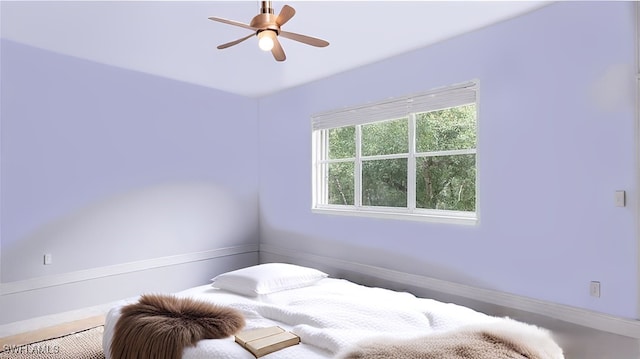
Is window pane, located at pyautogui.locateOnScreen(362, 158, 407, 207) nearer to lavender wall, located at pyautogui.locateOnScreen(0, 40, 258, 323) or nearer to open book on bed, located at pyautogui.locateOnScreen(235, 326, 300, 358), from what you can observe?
lavender wall, located at pyautogui.locateOnScreen(0, 40, 258, 323)

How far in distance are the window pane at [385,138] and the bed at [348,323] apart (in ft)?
4.21

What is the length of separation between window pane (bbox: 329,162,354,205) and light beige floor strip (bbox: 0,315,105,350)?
8.01 feet

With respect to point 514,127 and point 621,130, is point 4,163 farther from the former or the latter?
point 621,130

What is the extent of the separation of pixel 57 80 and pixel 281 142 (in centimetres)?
220

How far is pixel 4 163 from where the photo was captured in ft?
10.4

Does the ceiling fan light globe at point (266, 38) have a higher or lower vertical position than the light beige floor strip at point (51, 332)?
higher

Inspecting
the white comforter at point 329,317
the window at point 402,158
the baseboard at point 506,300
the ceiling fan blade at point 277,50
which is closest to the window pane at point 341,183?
the window at point 402,158

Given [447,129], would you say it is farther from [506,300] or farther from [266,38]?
[266,38]

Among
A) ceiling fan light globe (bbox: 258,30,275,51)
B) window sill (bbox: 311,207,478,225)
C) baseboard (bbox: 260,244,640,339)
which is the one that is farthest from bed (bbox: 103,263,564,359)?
ceiling fan light globe (bbox: 258,30,275,51)

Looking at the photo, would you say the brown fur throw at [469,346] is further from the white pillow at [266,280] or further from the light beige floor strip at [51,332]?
the light beige floor strip at [51,332]

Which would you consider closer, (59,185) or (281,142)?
(59,185)

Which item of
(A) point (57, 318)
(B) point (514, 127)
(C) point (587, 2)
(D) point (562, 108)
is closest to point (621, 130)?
(D) point (562, 108)

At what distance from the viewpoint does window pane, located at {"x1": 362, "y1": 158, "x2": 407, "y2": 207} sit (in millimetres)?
3564

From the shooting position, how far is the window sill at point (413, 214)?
304cm
